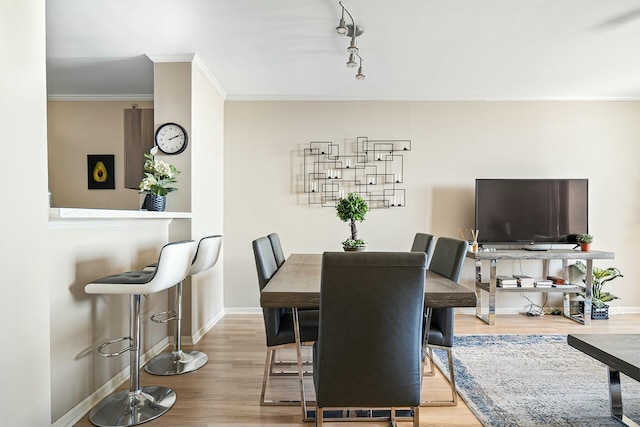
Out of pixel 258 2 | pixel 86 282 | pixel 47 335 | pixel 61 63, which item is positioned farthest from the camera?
pixel 61 63

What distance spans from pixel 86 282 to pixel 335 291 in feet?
5.19

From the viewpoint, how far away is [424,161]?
407 centimetres

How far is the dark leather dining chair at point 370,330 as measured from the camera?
4.37 ft

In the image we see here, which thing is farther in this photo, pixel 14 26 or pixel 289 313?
pixel 289 313

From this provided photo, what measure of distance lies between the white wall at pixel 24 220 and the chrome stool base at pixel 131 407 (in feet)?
1.54

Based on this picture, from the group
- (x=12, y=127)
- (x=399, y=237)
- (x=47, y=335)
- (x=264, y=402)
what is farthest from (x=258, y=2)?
(x=399, y=237)

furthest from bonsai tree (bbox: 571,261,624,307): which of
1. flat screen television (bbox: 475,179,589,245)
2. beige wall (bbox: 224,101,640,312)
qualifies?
flat screen television (bbox: 475,179,589,245)

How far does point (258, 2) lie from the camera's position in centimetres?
223

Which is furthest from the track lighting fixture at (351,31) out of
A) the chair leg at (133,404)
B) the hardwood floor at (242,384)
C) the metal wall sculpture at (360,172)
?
the hardwood floor at (242,384)

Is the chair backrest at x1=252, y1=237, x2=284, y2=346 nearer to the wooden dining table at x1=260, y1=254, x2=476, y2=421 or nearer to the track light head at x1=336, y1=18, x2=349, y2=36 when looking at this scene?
the wooden dining table at x1=260, y1=254, x2=476, y2=421

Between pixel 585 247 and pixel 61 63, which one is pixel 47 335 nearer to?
pixel 61 63

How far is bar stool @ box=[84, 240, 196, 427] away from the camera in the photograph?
185 centimetres

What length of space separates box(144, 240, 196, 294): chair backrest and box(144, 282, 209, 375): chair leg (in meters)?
0.61

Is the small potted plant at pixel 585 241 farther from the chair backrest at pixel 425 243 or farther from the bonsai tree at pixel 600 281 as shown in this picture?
the chair backrest at pixel 425 243
